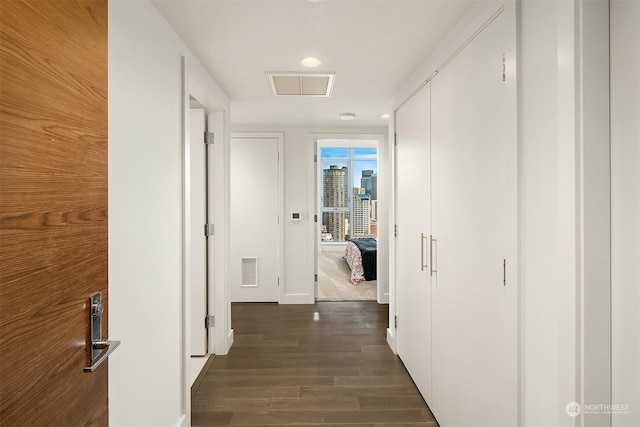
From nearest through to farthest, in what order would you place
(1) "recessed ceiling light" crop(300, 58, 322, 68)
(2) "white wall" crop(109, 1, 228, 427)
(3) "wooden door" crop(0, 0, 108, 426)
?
(3) "wooden door" crop(0, 0, 108, 426)
(2) "white wall" crop(109, 1, 228, 427)
(1) "recessed ceiling light" crop(300, 58, 322, 68)

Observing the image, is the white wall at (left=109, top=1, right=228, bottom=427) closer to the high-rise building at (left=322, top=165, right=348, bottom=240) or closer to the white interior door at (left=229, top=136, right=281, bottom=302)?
the white interior door at (left=229, top=136, right=281, bottom=302)

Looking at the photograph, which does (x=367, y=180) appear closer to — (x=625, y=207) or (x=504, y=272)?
(x=504, y=272)

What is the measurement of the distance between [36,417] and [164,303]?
990 millimetres

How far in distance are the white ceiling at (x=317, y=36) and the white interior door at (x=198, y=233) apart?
0.53 metres

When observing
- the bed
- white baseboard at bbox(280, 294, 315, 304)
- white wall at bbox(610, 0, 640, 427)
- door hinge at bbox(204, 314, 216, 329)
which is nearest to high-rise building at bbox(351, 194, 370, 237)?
the bed

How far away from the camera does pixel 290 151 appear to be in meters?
4.54

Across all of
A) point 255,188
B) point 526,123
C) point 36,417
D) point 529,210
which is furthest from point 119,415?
point 255,188

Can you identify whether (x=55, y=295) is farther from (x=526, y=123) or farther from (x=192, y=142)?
(x=192, y=142)

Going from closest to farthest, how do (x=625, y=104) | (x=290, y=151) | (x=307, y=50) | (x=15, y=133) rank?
(x=15, y=133) < (x=625, y=104) < (x=307, y=50) < (x=290, y=151)

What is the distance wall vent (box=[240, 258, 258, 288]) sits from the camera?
4.59 metres

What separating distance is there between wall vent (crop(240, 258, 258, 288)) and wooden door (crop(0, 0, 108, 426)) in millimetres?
3555

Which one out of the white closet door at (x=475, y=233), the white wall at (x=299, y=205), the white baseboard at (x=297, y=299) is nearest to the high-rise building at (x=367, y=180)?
the white wall at (x=299, y=205)

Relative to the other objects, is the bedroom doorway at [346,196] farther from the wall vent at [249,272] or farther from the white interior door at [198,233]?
the white interior door at [198,233]

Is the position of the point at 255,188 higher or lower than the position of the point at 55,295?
higher
